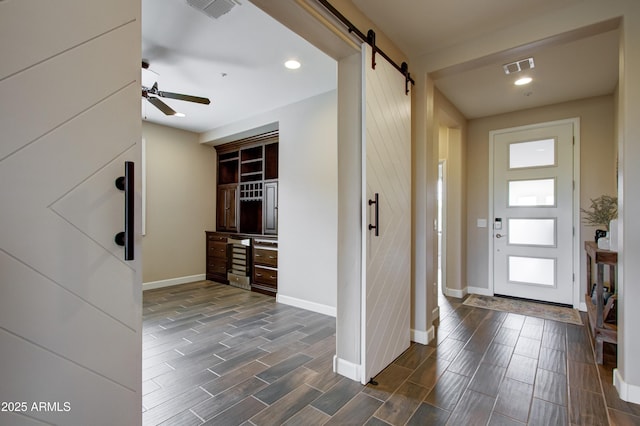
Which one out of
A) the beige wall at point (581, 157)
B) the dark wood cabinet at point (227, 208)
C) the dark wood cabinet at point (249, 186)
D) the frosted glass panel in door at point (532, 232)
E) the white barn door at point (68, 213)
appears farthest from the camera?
the dark wood cabinet at point (227, 208)

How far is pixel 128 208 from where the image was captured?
974 millimetres

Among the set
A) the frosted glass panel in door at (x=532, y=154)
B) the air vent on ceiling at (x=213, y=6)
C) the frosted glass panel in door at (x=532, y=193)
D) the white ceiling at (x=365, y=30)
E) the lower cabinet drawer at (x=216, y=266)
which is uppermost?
the white ceiling at (x=365, y=30)

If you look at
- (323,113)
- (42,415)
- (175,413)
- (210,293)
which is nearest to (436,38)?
(323,113)

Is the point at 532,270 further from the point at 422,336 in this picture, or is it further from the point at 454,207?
the point at 422,336

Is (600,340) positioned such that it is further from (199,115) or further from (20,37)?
(199,115)

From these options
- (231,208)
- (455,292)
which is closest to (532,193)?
(455,292)

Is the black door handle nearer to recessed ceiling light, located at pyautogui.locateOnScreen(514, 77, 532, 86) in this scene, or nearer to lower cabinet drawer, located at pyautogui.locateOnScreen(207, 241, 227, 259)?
recessed ceiling light, located at pyautogui.locateOnScreen(514, 77, 532, 86)

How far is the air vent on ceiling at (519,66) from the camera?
2795mm

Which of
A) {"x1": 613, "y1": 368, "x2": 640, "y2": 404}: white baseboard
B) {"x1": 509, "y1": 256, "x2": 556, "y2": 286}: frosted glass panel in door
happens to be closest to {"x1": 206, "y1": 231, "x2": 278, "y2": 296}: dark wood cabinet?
{"x1": 509, "y1": 256, "x2": 556, "y2": 286}: frosted glass panel in door

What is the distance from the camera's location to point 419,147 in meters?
2.88

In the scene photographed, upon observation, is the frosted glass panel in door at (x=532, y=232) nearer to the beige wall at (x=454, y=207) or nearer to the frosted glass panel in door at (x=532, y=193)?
the frosted glass panel in door at (x=532, y=193)

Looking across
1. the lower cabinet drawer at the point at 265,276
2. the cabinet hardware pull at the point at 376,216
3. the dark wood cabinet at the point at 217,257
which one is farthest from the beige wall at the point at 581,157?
the dark wood cabinet at the point at 217,257

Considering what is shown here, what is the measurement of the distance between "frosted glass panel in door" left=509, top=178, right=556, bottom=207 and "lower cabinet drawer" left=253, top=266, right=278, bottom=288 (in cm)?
368

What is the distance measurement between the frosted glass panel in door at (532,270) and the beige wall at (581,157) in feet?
1.05
